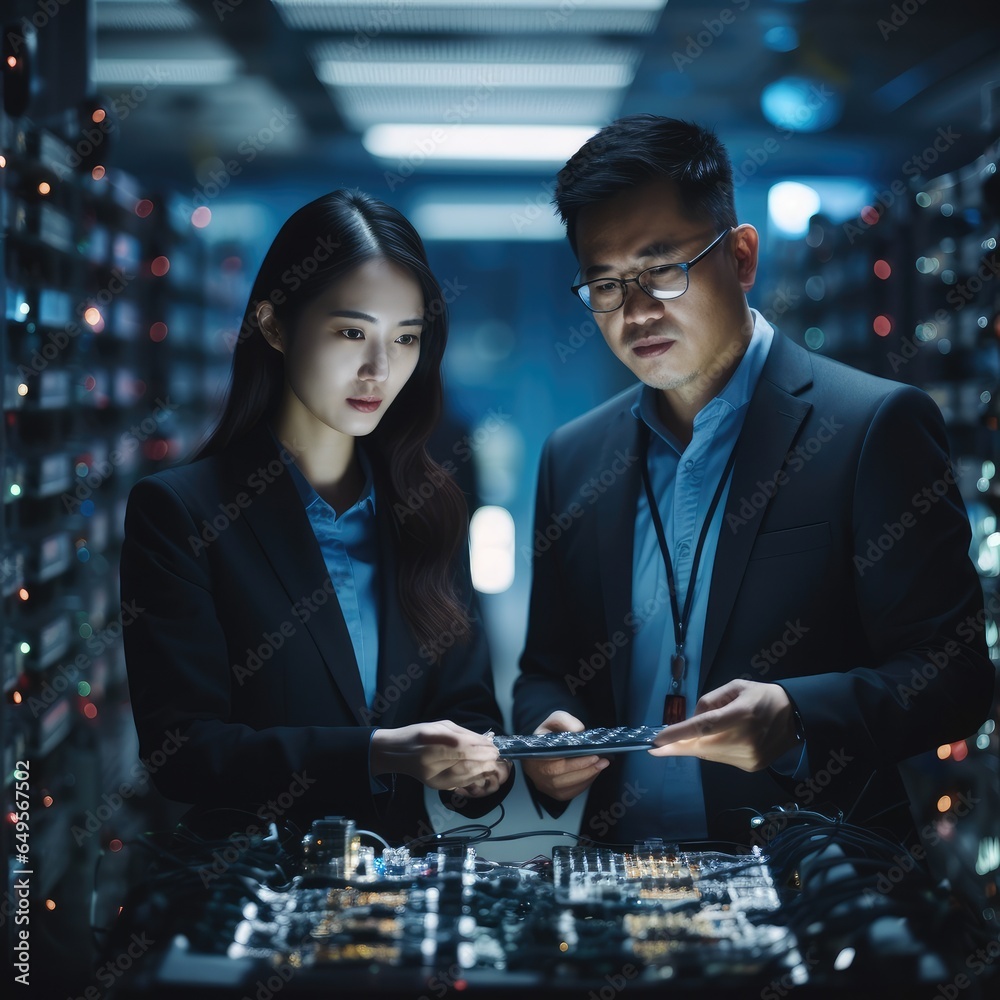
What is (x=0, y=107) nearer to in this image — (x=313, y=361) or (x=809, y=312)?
(x=313, y=361)

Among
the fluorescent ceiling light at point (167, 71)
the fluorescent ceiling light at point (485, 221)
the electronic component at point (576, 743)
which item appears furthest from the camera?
the fluorescent ceiling light at point (485, 221)

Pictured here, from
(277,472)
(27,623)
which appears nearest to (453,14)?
(277,472)

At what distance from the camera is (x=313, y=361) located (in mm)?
1826

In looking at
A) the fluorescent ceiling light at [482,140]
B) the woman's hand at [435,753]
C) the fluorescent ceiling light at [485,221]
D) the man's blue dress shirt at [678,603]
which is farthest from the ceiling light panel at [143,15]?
the woman's hand at [435,753]

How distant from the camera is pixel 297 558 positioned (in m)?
1.83

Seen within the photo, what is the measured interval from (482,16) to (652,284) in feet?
5.04

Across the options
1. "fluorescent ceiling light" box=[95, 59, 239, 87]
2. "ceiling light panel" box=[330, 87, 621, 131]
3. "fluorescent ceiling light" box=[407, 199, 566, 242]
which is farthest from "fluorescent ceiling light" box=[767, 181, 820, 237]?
"fluorescent ceiling light" box=[95, 59, 239, 87]

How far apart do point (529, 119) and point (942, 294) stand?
1.69 m

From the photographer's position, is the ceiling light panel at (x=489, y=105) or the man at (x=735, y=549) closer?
the man at (x=735, y=549)

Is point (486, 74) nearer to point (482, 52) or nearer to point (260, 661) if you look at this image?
point (482, 52)

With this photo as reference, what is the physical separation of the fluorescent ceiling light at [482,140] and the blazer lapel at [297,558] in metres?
1.92

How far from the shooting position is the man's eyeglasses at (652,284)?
1.84 metres

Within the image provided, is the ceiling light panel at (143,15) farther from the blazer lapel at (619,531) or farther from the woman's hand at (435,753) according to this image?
the woman's hand at (435,753)

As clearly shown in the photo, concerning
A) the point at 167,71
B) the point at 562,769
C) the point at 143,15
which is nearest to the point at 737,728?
the point at 562,769
